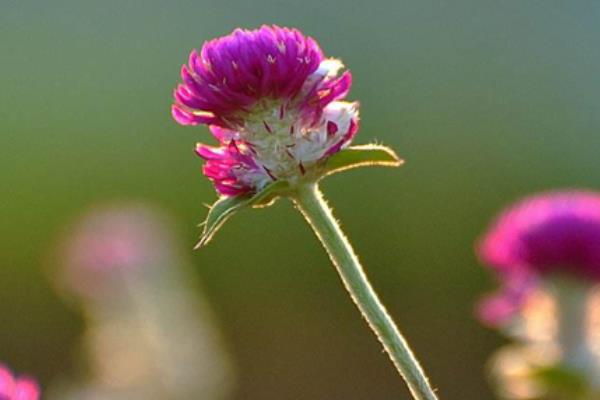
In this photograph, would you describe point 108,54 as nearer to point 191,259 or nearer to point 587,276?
point 191,259

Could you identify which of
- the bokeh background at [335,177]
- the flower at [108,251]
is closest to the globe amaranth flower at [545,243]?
the flower at [108,251]

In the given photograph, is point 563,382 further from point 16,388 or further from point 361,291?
point 16,388

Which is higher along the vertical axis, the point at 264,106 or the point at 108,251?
the point at 264,106

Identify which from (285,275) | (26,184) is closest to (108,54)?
(26,184)

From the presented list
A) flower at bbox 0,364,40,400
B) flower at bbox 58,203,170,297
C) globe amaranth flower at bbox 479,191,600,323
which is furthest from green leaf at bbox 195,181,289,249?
flower at bbox 58,203,170,297

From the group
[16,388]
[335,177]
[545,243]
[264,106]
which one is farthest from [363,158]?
[335,177]

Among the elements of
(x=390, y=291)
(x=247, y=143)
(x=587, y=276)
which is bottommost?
(x=390, y=291)

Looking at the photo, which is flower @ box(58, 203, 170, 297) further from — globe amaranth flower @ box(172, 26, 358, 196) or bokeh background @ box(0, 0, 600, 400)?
globe amaranth flower @ box(172, 26, 358, 196)
